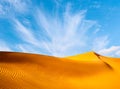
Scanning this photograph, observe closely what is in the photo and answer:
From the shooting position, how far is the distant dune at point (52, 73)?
1795cm

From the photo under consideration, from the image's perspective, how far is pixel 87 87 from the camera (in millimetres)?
21562

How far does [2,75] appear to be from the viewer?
687 inches

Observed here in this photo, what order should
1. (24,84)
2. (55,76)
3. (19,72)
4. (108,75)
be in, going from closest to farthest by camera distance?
(24,84) < (19,72) < (55,76) < (108,75)

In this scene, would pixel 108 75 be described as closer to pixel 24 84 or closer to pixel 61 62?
pixel 61 62

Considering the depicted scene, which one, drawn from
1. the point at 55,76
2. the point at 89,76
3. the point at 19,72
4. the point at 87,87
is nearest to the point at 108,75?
the point at 89,76

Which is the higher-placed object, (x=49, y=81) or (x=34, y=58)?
(x=34, y=58)

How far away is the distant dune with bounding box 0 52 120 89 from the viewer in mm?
17953

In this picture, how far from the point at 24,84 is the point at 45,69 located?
493cm

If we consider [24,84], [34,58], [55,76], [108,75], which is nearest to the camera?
[24,84]

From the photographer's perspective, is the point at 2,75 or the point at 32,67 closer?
the point at 2,75

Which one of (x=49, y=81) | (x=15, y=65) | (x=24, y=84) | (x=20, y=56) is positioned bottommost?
(x=24, y=84)

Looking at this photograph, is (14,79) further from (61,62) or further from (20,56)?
(61,62)

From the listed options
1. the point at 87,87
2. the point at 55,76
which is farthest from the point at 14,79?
the point at 87,87

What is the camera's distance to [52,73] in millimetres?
21625
